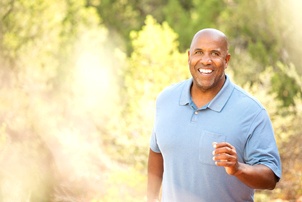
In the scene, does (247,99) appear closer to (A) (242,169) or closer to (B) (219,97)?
(B) (219,97)

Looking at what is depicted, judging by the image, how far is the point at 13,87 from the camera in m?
9.09

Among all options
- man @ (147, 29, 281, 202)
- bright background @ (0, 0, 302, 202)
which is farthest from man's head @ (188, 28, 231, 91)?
bright background @ (0, 0, 302, 202)

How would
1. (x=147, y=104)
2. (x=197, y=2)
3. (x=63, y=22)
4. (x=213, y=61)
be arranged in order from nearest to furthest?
(x=213, y=61)
(x=147, y=104)
(x=63, y=22)
(x=197, y=2)

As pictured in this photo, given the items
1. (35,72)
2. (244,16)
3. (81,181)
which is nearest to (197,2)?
(244,16)

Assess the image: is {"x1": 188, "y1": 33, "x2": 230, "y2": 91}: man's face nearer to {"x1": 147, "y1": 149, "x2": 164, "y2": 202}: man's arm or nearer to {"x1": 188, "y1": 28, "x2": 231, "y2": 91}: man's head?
{"x1": 188, "y1": 28, "x2": 231, "y2": 91}: man's head

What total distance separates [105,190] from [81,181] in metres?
0.66

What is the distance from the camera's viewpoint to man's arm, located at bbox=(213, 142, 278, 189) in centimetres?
208

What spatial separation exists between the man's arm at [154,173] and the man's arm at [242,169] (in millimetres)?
602

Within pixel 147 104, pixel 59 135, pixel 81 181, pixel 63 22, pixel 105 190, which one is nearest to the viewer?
pixel 147 104

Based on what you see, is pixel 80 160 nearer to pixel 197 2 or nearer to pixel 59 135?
pixel 59 135

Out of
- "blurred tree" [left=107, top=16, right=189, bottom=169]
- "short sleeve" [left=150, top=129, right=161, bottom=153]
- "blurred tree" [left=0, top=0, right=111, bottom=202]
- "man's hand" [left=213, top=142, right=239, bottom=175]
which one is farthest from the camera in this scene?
"blurred tree" [left=0, top=0, right=111, bottom=202]

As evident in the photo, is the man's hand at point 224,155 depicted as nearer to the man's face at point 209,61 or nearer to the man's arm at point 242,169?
the man's arm at point 242,169

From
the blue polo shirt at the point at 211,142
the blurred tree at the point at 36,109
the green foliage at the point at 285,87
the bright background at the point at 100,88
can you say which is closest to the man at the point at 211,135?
the blue polo shirt at the point at 211,142

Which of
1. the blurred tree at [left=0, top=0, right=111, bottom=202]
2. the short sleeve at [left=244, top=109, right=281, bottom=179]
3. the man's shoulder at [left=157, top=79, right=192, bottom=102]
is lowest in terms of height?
the short sleeve at [left=244, top=109, right=281, bottom=179]
